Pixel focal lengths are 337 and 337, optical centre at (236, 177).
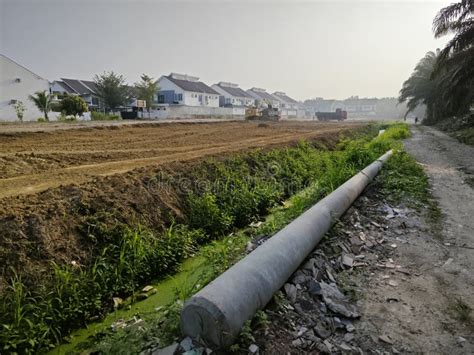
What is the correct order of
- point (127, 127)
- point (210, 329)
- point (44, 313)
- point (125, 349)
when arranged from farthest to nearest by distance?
point (127, 127) → point (44, 313) → point (125, 349) → point (210, 329)

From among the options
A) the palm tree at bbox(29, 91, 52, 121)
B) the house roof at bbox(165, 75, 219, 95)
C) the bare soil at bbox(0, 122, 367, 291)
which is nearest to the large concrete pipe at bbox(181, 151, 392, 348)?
the bare soil at bbox(0, 122, 367, 291)

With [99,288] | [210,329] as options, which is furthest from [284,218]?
[210,329]

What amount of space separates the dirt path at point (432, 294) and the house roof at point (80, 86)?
54.9 meters

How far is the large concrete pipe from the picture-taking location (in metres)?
2.70

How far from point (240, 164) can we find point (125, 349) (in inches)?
270

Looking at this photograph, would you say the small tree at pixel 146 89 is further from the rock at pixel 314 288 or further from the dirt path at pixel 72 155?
the rock at pixel 314 288

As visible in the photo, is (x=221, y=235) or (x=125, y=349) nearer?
(x=125, y=349)

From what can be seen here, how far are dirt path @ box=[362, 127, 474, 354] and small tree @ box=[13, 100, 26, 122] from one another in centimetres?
3678

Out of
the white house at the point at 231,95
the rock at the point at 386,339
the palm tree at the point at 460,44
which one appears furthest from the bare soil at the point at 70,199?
the white house at the point at 231,95

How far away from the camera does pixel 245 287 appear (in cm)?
301

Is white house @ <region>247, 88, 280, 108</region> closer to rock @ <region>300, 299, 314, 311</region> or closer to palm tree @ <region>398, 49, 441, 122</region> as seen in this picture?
palm tree @ <region>398, 49, 441, 122</region>

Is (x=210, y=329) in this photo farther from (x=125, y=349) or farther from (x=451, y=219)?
(x=451, y=219)

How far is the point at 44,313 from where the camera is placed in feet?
12.4

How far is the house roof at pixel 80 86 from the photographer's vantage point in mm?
52844
